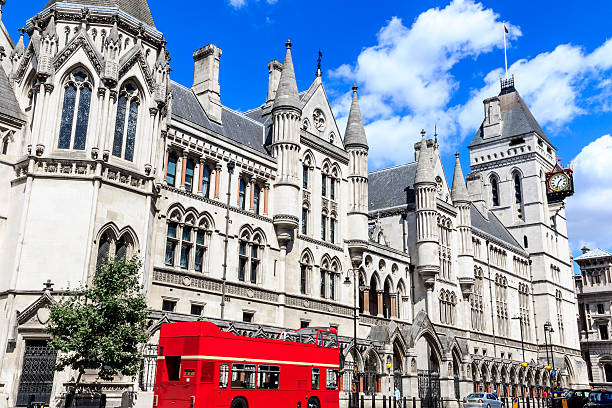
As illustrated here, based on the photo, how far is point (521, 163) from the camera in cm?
8194

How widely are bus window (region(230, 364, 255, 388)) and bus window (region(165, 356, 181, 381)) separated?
192cm

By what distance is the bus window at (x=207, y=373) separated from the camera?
21094 millimetres

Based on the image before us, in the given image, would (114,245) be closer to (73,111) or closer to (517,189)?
(73,111)

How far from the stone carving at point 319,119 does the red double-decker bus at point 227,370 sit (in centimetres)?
2221

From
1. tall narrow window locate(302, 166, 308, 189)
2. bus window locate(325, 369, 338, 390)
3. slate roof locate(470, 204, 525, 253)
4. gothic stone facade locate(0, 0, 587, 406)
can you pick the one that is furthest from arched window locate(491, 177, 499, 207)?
bus window locate(325, 369, 338, 390)

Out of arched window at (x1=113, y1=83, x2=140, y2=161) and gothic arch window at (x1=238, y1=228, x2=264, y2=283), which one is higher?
arched window at (x1=113, y1=83, x2=140, y2=161)

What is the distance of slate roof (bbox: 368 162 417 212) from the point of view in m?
56.4

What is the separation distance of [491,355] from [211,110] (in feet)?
127

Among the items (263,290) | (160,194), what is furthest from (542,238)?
(160,194)

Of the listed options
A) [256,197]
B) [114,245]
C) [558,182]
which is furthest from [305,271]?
[558,182]

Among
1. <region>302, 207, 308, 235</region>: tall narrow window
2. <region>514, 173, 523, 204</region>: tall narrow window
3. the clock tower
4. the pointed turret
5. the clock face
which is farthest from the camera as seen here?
<region>514, 173, 523, 204</region>: tall narrow window

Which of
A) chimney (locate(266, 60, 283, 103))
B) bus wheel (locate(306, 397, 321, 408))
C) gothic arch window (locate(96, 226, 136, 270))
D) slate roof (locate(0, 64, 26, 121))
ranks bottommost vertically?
bus wheel (locate(306, 397, 321, 408))

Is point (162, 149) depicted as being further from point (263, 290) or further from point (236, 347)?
point (236, 347)

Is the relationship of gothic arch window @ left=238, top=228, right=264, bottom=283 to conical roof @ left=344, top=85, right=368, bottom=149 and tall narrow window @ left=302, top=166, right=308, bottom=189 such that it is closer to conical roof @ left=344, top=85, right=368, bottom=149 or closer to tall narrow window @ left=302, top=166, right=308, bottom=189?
tall narrow window @ left=302, top=166, right=308, bottom=189
